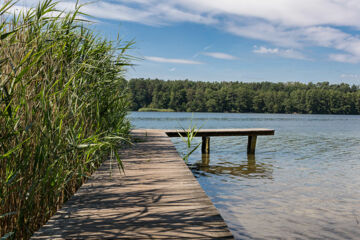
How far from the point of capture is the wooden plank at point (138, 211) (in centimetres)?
196

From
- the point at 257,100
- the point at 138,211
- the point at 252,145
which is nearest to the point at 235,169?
the point at 252,145

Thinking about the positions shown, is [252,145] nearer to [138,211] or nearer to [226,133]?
[226,133]

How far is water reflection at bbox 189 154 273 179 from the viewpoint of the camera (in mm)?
7746

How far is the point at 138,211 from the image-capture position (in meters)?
2.38

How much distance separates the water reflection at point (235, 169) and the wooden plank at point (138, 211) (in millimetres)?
4316

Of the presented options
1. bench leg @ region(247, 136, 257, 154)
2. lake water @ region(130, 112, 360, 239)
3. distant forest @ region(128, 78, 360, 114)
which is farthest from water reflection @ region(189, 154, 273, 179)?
distant forest @ region(128, 78, 360, 114)

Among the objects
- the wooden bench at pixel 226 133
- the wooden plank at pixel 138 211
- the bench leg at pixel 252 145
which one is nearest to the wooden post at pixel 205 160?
the wooden bench at pixel 226 133

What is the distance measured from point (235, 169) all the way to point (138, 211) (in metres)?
6.36

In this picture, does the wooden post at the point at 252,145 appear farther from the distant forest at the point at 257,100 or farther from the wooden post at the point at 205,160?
the distant forest at the point at 257,100

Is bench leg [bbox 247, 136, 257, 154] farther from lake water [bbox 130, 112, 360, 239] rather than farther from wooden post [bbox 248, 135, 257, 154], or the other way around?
lake water [bbox 130, 112, 360, 239]

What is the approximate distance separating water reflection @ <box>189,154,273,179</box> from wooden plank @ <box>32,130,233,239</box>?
432cm

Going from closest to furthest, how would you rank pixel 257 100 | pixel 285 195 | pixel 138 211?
pixel 138 211 → pixel 285 195 → pixel 257 100

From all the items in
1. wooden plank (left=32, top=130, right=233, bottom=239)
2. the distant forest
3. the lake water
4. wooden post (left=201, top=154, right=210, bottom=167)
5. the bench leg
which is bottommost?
wooden post (left=201, top=154, right=210, bottom=167)

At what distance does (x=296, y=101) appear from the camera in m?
81.6
